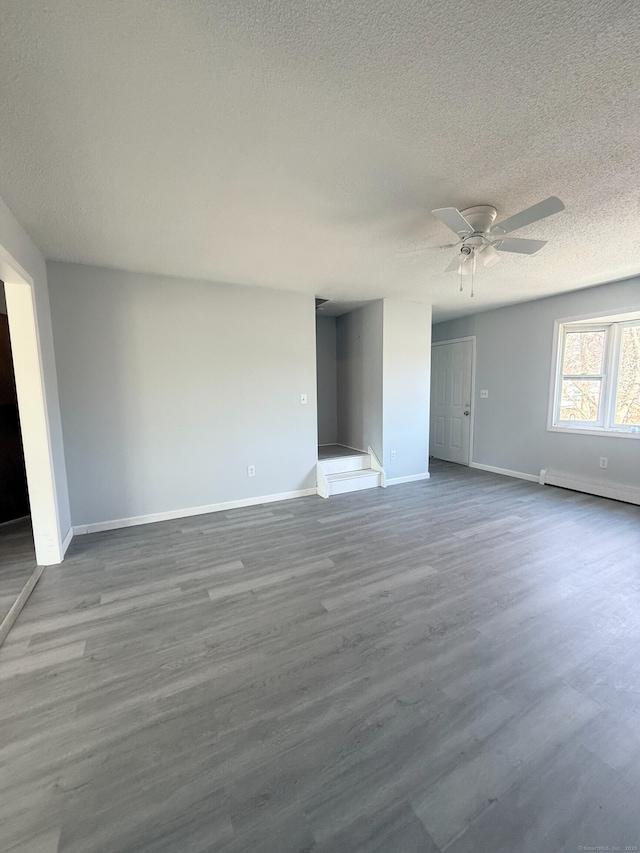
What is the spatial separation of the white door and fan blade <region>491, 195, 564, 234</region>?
386 centimetres

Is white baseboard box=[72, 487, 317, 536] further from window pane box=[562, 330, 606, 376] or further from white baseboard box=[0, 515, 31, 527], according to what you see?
window pane box=[562, 330, 606, 376]

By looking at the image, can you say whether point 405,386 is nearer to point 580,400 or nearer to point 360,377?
point 360,377

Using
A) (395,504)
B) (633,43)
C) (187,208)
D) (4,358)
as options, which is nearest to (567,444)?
(395,504)

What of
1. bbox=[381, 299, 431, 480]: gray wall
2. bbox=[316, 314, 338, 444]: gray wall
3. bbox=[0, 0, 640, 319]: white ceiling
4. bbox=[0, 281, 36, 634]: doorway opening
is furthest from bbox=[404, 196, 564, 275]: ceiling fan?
bbox=[0, 281, 36, 634]: doorway opening

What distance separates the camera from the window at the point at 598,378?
158 inches

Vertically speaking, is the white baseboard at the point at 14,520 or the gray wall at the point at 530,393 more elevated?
the gray wall at the point at 530,393

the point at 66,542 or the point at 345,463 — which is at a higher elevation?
the point at 345,463

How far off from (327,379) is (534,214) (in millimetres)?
4021

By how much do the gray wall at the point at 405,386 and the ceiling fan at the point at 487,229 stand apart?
211cm

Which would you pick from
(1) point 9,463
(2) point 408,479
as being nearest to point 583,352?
(2) point 408,479

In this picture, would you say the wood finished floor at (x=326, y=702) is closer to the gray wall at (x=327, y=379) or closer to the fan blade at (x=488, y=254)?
the fan blade at (x=488, y=254)

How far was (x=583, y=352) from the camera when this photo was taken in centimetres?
441

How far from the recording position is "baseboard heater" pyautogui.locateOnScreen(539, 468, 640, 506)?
393cm

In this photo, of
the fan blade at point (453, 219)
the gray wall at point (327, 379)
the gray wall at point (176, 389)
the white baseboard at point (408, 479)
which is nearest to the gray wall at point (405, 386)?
the white baseboard at point (408, 479)
